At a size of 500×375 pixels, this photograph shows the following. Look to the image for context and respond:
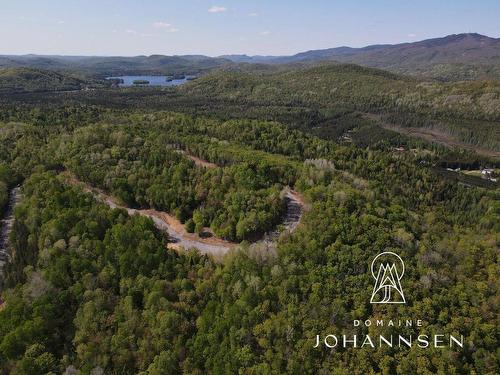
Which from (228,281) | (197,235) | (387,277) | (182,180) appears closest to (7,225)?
(182,180)

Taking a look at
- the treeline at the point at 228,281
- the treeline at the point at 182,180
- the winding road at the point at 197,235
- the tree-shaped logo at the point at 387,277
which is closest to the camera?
the treeline at the point at 228,281

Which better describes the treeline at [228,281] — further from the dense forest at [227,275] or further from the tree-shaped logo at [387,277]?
the tree-shaped logo at [387,277]

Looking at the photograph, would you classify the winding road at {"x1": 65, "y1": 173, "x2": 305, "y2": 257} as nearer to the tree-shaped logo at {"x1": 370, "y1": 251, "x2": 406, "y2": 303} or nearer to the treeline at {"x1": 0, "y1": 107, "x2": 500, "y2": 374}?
the treeline at {"x1": 0, "y1": 107, "x2": 500, "y2": 374}

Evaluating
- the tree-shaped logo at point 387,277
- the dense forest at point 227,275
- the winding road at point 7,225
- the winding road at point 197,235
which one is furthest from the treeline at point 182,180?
the tree-shaped logo at point 387,277

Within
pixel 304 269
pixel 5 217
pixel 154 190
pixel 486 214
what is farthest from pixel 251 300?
pixel 486 214

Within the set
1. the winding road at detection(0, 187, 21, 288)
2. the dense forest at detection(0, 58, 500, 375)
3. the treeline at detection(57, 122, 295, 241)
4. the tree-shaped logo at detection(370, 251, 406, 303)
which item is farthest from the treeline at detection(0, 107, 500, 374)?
the winding road at detection(0, 187, 21, 288)

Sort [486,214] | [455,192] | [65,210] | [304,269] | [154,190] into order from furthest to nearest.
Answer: [455,192]
[486,214]
[154,190]
[65,210]
[304,269]

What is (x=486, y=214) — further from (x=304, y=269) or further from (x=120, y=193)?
(x=120, y=193)

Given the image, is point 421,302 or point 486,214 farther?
point 486,214
